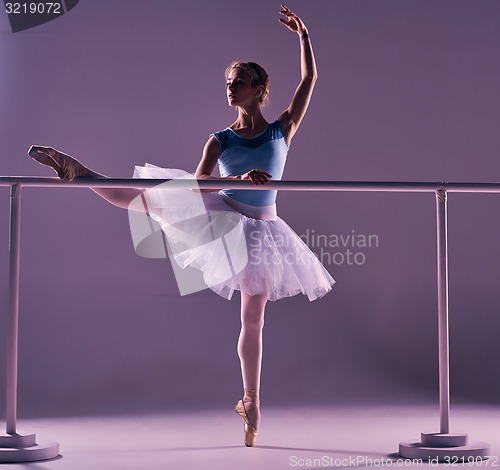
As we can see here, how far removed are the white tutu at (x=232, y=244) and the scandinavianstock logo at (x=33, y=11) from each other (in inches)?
A: 62.4

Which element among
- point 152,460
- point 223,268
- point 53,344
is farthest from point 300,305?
point 152,460

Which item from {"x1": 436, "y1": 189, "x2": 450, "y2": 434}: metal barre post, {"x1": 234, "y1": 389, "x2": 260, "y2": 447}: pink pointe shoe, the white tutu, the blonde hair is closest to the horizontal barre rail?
{"x1": 436, "y1": 189, "x2": 450, "y2": 434}: metal barre post

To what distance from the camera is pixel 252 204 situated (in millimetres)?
2846

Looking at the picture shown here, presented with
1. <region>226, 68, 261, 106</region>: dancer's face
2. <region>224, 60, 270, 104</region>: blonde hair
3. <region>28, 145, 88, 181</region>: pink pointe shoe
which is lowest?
<region>28, 145, 88, 181</region>: pink pointe shoe

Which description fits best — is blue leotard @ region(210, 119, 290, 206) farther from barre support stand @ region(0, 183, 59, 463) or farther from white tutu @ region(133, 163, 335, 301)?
barre support stand @ region(0, 183, 59, 463)

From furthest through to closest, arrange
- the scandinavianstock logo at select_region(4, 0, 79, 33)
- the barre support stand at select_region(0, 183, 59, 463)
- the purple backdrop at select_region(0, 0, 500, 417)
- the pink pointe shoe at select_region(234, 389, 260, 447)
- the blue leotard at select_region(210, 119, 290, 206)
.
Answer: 1. the scandinavianstock logo at select_region(4, 0, 79, 33)
2. the purple backdrop at select_region(0, 0, 500, 417)
3. the blue leotard at select_region(210, 119, 290, 206)
4. the pink pointe shoe at select_region(234, 389, 260, 447)
5. the barre support stand at select_region(0, 183, 59, 463)

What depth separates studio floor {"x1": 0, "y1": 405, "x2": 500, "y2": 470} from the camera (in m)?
2.50

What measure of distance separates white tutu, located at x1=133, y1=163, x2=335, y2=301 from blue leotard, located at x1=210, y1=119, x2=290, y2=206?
29 millimetres

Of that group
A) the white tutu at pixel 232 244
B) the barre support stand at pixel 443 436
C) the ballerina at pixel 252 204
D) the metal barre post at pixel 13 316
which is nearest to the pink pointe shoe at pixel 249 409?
the ballerina at pixel 252 204

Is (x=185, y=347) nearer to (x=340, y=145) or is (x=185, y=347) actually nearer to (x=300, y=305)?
(x=300, y=305)

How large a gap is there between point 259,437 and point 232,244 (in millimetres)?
640

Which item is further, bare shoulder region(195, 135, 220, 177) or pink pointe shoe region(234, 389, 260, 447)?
bare shoulder region(195, 135, 220, 177)

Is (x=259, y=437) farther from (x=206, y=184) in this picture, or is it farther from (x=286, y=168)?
(x=286, y=168)

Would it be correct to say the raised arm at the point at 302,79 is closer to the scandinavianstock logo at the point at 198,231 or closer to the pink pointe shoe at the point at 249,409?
the scandinavianstock logo at the point at 198,231
